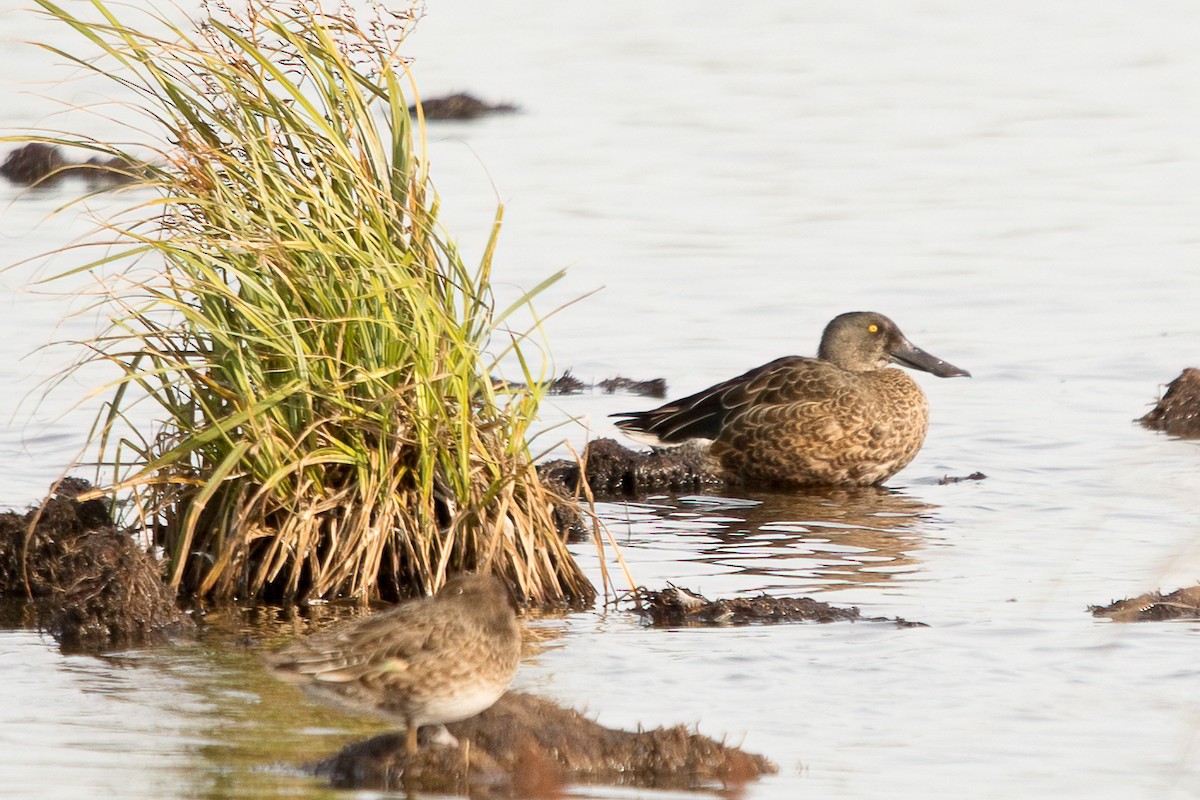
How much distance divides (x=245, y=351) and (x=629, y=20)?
903 inches

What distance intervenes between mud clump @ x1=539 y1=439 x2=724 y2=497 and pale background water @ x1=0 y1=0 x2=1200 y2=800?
11.8 inches

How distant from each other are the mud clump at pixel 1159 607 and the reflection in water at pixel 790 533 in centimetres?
115

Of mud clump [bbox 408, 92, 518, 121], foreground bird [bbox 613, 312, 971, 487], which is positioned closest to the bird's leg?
foreground bird [bbox 613, 312, 971, 487]

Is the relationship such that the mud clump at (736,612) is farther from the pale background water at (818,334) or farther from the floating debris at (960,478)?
the floating debris at (960,478)

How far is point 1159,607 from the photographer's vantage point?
7.69 m

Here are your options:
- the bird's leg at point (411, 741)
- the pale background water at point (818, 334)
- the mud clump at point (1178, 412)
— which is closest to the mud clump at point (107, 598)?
the pale background water at point (818, 334)

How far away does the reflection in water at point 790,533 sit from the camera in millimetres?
8875

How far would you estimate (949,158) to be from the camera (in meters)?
20.6

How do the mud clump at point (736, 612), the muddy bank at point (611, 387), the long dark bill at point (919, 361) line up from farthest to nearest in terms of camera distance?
the muddy bank at point (611, 387) → the long dark bill at point (919, 361) → the mud clump at point (736, 612)

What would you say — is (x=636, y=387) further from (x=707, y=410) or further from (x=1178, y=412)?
(x=1178, y=412)

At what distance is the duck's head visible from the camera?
11.9 meters

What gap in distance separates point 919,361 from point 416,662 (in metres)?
7.09

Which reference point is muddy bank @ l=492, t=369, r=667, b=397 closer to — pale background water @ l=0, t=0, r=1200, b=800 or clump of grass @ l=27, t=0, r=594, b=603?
pale background water @ l=0, t=0, r=1200, b=800

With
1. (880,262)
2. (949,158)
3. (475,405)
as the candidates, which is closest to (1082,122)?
(949,158)
